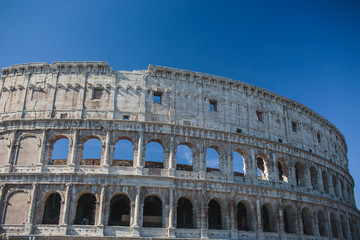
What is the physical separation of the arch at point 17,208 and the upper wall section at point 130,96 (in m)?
6.14

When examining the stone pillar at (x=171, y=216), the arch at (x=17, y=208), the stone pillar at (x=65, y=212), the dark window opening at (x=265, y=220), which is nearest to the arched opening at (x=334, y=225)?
the dark window opening at (x=265, y=220)

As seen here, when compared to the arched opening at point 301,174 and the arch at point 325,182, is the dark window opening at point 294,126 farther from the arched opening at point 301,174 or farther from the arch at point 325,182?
the arch at point 325,182

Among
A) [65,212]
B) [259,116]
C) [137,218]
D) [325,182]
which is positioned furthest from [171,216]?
[325,182]

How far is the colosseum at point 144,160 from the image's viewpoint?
2367 centimetres

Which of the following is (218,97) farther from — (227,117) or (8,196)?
(8,196)

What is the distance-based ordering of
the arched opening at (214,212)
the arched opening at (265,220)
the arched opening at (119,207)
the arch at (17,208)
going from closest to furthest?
the arch at (17,208) < the arched opening at (119,207) < the arched opening at (214,212) < the arched opening at (265,220)

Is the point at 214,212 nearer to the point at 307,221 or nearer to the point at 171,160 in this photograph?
the point at 171,160

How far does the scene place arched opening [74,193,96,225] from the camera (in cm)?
2632

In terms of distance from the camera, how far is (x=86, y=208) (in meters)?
26.7

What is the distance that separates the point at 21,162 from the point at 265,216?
20896 millimetres

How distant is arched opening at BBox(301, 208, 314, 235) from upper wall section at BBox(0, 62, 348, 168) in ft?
22.8

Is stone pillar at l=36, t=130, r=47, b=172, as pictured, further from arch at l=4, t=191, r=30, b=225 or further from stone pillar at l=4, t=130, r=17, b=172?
stone pillar at l=4, t=130, r=17, b=172

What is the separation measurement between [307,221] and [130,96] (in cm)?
1936

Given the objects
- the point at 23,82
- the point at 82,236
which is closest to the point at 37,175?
the point at 82,236
